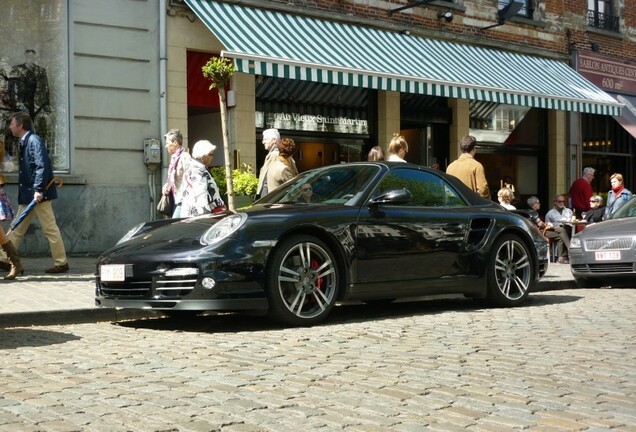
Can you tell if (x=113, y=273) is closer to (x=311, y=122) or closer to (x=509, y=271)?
(x=509, y=271)

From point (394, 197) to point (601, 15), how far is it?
17.6 metres

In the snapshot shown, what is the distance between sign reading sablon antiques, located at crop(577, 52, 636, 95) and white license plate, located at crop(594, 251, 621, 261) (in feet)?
36.7

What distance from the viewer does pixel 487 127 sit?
814 inches

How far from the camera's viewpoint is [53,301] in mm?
8602

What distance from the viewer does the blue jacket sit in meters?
11.2

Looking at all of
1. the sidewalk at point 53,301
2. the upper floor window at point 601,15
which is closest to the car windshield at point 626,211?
the sidewalk at point 53,301

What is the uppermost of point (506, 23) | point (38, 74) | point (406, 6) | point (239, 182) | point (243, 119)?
point (506, 23)

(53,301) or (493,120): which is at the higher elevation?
(493,120)

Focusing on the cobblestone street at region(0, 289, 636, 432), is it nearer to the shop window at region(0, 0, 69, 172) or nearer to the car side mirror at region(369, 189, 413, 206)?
the car side mirror at region(369, 189, 413, 206)

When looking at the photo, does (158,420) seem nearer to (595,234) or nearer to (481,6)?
(595,234)

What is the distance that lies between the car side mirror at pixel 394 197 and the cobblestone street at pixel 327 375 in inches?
40.5

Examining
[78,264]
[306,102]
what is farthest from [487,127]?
[78,264]

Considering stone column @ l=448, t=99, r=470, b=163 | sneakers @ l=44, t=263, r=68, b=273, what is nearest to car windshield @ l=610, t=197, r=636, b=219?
stone column @ l=448, t=99, r=470, b=163

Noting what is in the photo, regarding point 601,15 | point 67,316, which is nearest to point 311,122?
point 67,316
